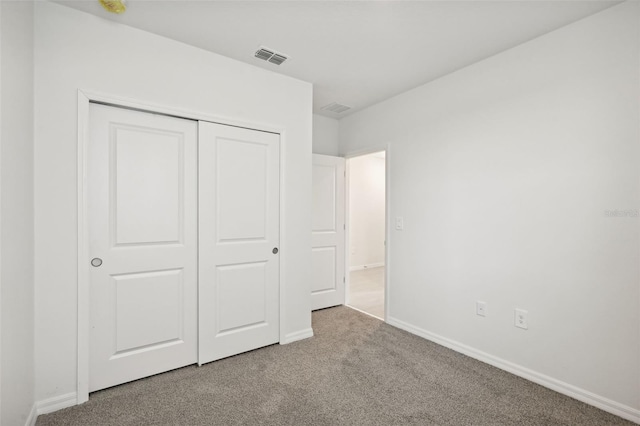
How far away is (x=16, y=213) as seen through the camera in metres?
1.55

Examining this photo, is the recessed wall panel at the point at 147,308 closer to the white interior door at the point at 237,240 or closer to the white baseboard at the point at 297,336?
the white interior door at the point at 237,240

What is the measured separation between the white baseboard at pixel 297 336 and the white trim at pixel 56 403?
152 cm

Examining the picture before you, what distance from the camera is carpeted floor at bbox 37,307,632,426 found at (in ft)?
5.98

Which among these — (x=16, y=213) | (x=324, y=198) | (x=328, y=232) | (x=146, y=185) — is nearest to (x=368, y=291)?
(x=328, y=232)

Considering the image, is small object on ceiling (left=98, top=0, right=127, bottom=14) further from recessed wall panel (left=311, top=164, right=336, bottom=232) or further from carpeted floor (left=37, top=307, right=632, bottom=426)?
carpeted floor (left=37, top=307, right=632, bottom=426)

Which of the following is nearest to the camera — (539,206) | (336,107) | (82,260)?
(82,260)

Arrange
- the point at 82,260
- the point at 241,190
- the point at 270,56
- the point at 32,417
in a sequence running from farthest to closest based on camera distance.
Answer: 1. the point at 241,190
2. the point at 270,56
3. the point at 82,260
4. the point at 32,417

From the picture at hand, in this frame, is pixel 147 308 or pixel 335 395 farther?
pixel 147 308

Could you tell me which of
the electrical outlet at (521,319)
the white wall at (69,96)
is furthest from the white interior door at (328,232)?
the electrical outlet at (521,319)

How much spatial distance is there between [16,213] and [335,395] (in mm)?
2140

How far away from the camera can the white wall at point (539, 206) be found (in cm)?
189

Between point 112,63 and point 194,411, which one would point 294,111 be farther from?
point 194,411

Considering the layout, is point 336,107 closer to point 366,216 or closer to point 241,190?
point 241,190

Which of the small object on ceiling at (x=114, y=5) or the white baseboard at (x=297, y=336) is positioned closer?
the small object on ceiling at (x=114, y=5)
